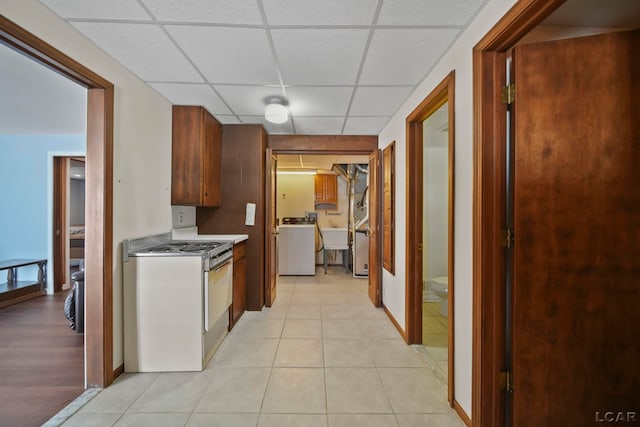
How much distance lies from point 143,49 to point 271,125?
5.25 feet

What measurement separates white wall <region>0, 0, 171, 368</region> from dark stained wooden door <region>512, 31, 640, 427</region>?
246cm

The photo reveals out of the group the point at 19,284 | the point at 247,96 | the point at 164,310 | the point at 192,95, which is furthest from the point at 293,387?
the point at 19,284

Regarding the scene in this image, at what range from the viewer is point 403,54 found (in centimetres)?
176

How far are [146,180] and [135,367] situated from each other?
1.47 meters

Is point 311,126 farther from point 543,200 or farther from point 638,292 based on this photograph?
point 638,292

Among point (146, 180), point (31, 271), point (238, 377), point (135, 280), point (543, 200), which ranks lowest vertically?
point (238, 377)

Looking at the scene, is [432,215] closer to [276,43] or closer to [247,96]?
[247,96]

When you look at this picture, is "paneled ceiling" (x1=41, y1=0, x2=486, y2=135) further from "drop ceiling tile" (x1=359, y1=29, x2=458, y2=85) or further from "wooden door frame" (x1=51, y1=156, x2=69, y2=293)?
"wooden door frame" (x1=51, y1=156, x2=69, y2=293)

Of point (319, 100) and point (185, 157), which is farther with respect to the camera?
point (185, 157)

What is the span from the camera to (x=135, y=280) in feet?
6.48

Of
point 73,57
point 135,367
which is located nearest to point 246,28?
point 73,57

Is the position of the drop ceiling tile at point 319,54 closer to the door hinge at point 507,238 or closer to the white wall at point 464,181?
the white wall at point 464,181

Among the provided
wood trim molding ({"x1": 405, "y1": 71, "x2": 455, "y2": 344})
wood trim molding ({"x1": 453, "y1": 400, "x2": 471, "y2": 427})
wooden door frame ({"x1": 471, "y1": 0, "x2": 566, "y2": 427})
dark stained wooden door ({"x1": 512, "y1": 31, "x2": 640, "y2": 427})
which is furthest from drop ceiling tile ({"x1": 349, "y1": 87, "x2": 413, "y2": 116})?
wood trim molding ({"x1": 453, "y1": 400, "x2": 471, "y2": 427})

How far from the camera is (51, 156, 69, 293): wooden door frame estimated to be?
3871mm
